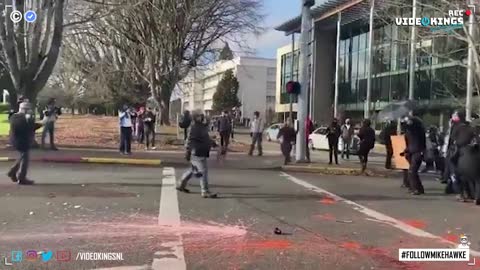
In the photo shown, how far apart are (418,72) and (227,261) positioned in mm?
40188

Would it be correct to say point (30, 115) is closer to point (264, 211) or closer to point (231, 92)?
point (264, 211)

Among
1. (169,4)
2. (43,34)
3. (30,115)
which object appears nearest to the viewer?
(30,115)

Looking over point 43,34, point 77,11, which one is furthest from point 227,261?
point 77,11

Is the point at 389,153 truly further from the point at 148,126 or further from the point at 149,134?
the point at 149,134

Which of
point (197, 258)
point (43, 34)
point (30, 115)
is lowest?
point (197, 258)

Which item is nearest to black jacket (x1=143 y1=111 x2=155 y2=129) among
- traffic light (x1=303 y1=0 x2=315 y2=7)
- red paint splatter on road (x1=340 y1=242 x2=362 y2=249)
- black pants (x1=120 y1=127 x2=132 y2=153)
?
black pants (x1=120 y1=127 x2=132 y2=153)

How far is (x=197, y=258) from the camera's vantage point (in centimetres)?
682

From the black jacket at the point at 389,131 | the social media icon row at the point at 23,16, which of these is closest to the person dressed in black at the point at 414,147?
the black jacket at the point at 389,131

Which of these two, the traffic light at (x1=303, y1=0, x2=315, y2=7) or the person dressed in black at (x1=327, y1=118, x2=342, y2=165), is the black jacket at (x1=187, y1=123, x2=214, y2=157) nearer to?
the traffic light at (x1=303, y1=0, x2=315, y2=7)

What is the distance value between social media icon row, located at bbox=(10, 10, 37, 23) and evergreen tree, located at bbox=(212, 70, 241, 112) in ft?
266

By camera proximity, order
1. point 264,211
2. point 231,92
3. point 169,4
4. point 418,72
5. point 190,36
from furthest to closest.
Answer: point 231,92, point 418,72, point 190,36, point 169,4, point 264,211

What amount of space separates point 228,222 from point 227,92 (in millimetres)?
97415

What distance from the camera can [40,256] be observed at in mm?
6773

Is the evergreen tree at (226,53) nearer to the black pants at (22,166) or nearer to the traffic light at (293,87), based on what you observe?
the traffic light at (293,87)
